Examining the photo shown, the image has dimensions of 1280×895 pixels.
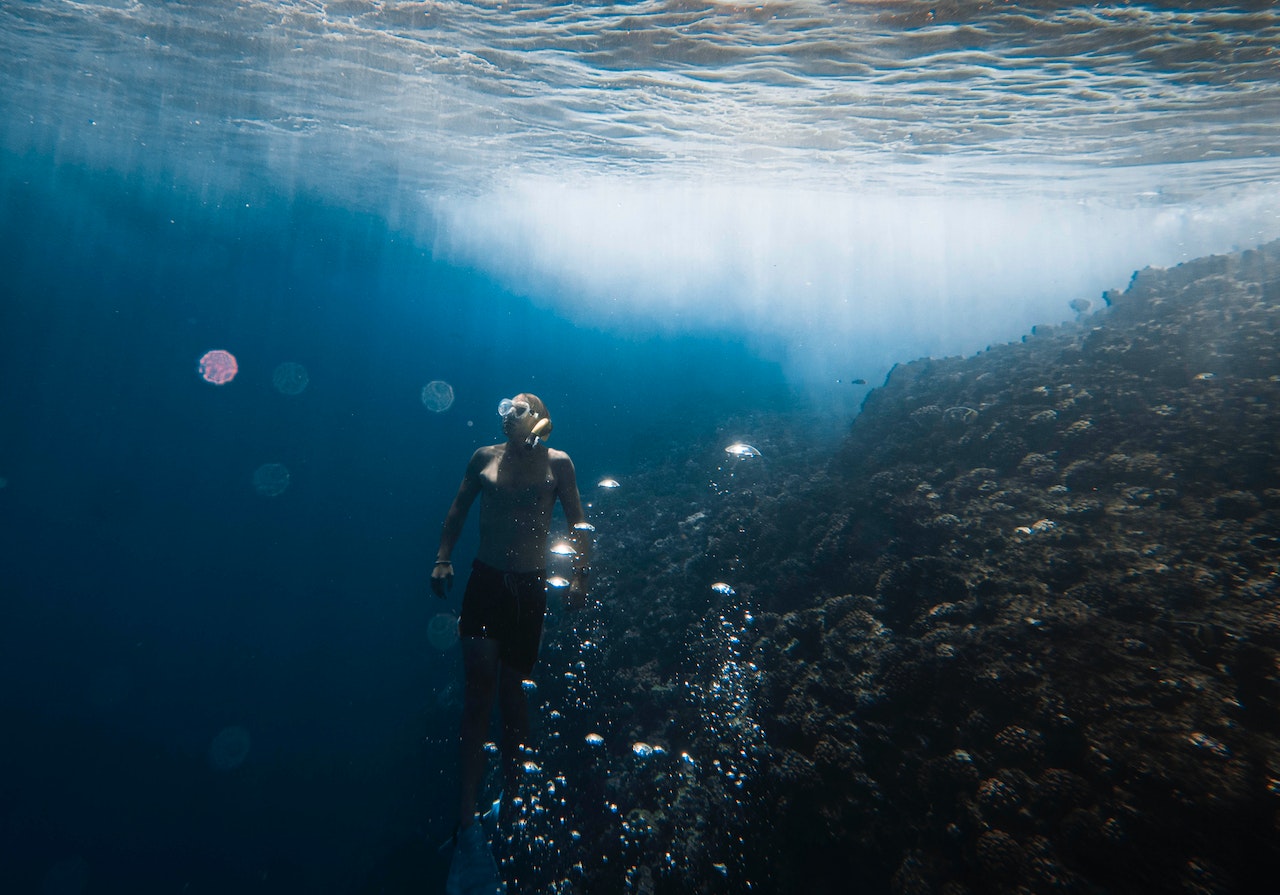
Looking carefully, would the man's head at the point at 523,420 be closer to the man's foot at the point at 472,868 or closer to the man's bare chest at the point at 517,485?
the man's bare chest at the point at 517,485

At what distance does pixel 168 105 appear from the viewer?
15.5 metres

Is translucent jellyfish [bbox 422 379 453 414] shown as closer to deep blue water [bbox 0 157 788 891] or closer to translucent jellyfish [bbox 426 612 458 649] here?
deep blue water [bbox 0 157 788 891]

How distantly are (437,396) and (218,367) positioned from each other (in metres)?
15.2

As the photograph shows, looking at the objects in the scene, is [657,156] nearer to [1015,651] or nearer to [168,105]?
[168,105]

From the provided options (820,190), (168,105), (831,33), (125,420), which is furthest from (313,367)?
(831,33)

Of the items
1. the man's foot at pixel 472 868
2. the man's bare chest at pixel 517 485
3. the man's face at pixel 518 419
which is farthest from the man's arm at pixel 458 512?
the man's foot at pixel 472 868

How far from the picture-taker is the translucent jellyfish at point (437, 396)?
39656mm

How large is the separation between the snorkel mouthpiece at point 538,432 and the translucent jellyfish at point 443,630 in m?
9.82

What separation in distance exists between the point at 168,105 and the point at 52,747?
18.1 meters

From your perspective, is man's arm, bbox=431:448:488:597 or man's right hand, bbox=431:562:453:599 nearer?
man's right hand, bbox=431:562:453:599

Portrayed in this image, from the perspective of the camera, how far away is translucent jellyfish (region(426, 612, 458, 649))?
1257 centimetres

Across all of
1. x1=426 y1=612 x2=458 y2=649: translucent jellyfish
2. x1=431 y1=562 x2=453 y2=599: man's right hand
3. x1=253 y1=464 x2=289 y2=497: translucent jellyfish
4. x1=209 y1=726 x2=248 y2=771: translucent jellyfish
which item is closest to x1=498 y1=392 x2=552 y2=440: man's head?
x1=431 y1=562 x2=453 y2=599: man's right hand

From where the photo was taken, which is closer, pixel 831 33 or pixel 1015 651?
pixel 1015 651

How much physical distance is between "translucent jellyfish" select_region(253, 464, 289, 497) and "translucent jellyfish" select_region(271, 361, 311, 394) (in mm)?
11035
